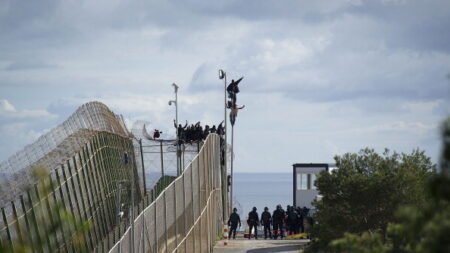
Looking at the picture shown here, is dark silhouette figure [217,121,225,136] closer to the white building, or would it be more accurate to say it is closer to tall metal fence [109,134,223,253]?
the white building

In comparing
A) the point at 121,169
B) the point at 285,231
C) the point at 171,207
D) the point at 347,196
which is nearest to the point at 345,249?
the point at 347,196

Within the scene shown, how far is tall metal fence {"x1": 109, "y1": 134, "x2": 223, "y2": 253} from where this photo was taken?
22.5m

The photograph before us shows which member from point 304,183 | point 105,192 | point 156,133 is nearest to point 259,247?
point 105,192

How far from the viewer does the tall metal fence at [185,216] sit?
2250 centimetres

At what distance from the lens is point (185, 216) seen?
29.2 meters

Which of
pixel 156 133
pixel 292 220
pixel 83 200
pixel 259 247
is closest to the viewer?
pixel 83 200

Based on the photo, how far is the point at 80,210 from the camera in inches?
1149

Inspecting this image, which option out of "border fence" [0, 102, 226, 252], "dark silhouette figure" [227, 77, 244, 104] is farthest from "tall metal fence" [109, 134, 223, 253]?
"dark silhouette figure" [227, 77, 244, 104]

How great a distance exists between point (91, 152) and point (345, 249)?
23433 mm

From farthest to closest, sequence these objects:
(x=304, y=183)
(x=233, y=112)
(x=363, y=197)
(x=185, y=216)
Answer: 1. (x=304, y=183)
2. (x=233, y=112)
3. (x=185, y=216)
4. (x=363, y=197)

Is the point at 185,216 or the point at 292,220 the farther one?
the point at 292,220

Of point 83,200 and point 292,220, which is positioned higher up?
point 83,200

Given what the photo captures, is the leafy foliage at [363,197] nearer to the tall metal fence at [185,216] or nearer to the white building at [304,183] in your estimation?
the tall metal fence at [185,216]

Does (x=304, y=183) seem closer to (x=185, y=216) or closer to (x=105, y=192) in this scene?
(x=105, y=192)
